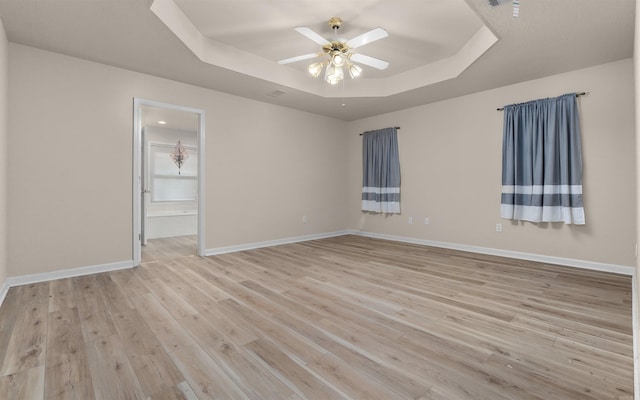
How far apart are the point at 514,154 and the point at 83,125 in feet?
18.3

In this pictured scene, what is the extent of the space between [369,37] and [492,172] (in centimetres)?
298

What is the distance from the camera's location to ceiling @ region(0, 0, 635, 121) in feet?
8.64

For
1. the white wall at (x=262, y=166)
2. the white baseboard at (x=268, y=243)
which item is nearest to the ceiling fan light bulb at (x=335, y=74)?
the white wall at (x=262, y=166)

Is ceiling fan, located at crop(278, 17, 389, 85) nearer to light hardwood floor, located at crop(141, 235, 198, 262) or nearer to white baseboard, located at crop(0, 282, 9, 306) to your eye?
light hardwood floor, located at crop(141, 235, 198, 262)

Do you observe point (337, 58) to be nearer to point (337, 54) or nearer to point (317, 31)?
point (337, 54)

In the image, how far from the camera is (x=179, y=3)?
9.44 feet

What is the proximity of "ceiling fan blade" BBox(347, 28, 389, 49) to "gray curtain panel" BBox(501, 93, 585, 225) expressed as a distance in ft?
8.70

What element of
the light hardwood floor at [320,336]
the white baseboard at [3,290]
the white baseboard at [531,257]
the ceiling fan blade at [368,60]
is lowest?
the light hardwood floor at [320,336]

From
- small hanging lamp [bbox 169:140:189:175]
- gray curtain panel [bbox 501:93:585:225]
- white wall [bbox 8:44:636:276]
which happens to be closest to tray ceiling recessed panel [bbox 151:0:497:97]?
white wall [bbox 8:44:636:276]

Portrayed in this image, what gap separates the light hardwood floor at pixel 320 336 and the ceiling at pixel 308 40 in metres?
2.49

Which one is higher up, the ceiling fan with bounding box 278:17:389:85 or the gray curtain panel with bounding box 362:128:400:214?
the ceiling fan with bounding box 278:17:389:85

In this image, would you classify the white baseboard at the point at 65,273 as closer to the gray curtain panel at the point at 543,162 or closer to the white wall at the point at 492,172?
the white wall at the point at 492,172

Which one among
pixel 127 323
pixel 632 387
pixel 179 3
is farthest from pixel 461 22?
pixel 127 323

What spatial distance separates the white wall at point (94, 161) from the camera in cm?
322
